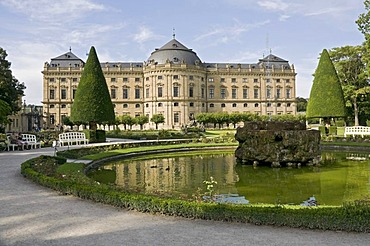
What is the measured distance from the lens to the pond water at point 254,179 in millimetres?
7594

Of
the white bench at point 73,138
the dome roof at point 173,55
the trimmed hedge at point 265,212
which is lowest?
the trimmed hedge at point 265,212

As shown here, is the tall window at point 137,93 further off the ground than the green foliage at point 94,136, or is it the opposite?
the tall window at point 137,93

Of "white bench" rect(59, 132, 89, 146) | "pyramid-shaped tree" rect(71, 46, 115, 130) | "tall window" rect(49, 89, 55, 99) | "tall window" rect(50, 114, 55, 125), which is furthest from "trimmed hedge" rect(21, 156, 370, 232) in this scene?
"tall window" rect(49, 89, 55, 99)

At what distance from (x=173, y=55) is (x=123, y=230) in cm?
4770

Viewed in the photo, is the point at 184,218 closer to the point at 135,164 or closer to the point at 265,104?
the point at 135,164

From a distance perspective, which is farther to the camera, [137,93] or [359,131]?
[137,93]

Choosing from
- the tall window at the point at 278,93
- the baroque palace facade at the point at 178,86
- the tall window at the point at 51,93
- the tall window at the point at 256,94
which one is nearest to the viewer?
the baroque palace facade at the point at 178,86

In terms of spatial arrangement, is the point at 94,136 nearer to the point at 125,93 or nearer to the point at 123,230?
the point at 123,230

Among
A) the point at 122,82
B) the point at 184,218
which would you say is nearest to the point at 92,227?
the point at 184,218

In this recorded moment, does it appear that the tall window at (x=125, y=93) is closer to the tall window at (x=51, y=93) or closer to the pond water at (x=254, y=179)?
the tall window at (x=51, y=93)

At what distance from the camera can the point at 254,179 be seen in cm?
971

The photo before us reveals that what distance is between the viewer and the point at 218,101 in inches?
2170

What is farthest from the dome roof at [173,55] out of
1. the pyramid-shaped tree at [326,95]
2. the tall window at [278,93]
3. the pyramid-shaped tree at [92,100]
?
the pyramid-shaped tree at [92,100]

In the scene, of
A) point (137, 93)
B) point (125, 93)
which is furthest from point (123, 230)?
point (125, 93)
